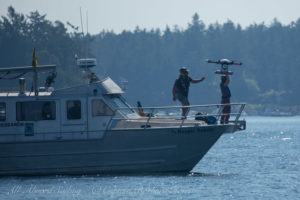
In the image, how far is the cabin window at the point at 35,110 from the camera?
27531 mm

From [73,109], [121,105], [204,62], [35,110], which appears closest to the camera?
[73,109]

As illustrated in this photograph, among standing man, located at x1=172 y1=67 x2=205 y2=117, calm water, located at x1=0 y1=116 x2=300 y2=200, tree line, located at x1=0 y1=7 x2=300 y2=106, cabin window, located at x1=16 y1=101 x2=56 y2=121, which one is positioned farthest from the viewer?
tree line, located at x1=0 y1=7 x2=300 y2=106

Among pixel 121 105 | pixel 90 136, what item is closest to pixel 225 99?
pixel 121 105

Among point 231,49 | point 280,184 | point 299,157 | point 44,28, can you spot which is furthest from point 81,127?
point 231,49

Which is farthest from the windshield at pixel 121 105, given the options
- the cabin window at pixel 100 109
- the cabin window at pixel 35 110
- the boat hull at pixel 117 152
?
the cabin window at pixel 35 110

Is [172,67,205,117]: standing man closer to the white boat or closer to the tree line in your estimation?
the white boat

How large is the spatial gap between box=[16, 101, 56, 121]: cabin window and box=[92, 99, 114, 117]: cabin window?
1.30 meters

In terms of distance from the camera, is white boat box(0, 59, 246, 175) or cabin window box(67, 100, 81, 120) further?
cabin window box(67, 100, 81, 120)

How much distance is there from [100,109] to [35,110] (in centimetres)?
212

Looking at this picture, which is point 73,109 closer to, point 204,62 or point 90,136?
point 90,136

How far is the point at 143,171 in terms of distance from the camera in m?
27.4

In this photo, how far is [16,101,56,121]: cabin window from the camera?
1084 inches

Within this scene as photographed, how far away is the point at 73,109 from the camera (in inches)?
1080

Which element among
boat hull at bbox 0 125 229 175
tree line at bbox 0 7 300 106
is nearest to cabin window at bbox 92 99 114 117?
boat hull at bbox 0 125 229 175
